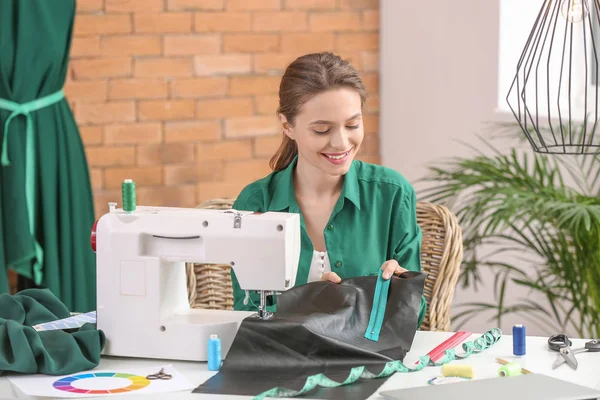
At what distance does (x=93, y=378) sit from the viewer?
6.09 feet

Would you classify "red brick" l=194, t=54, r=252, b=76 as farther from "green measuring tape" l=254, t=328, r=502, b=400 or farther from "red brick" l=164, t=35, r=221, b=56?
"green measuring tape" l=254, t=328, r=502, b=400

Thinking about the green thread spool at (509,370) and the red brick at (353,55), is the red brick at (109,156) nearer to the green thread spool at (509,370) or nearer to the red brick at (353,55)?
the red brick at (353,55)

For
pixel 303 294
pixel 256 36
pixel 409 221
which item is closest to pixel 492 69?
pixel 256 36

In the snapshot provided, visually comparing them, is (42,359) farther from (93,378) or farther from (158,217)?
(158,217)

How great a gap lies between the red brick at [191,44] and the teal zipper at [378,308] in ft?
6.41

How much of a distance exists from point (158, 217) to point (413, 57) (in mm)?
2277

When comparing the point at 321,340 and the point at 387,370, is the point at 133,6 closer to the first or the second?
the point at 321,340

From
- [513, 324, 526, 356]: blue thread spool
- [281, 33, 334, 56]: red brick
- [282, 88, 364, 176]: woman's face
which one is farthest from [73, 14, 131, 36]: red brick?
[513, 324, 526, 356]: blue thread spool

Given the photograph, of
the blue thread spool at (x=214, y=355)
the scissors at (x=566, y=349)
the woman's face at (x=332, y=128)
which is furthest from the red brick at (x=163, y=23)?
the scissors at (x=566, y=349)

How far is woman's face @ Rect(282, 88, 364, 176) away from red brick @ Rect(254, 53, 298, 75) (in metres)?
1.61

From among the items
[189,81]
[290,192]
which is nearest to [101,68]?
Answer: [189,81]

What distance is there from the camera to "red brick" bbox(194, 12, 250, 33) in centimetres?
379

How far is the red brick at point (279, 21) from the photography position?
3.91m

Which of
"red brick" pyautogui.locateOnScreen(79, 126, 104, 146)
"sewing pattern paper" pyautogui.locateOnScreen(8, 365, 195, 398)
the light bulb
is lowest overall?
"sewing pattern paper" pyautogui.locateOnScreen(8, 365, 195, 398)
